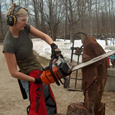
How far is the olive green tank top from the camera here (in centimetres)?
201

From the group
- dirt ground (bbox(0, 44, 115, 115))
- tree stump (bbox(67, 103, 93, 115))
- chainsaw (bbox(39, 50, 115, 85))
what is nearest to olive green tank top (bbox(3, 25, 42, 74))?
chainsaw (bbox(39, 50, 115, 85))

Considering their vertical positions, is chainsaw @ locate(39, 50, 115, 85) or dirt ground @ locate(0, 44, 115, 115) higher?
chainsaw @ locate(39, 50, 115, 85)

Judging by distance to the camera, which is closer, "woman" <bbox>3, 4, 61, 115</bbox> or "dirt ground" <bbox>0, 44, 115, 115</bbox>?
"woman" <bbox>3, 4, 61, 115</bbox>

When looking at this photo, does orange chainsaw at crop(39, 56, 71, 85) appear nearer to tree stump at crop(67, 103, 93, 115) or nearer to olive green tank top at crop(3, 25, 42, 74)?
olive green tank top at crop(3, 25, 42, 74)

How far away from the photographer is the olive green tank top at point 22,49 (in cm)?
201

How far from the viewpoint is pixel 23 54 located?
84.9 inches

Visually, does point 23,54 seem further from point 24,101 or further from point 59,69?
point 24,101

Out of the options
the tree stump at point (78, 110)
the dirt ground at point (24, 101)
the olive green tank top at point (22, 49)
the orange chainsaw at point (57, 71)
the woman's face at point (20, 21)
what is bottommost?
the dirt ground at point (24, 101)

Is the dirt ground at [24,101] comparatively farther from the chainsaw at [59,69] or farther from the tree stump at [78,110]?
the chainsaw at [59,69]

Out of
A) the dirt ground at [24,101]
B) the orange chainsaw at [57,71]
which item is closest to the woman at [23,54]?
the orange chainsaw at [57,71]

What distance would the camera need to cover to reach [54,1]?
78.6ft

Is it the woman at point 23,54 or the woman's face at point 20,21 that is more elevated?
the woman's face at point 20,21

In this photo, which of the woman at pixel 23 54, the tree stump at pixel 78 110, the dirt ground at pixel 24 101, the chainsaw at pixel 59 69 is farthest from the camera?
the dirt ground at pixel 24 101

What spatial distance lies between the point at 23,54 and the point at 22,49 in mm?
69
